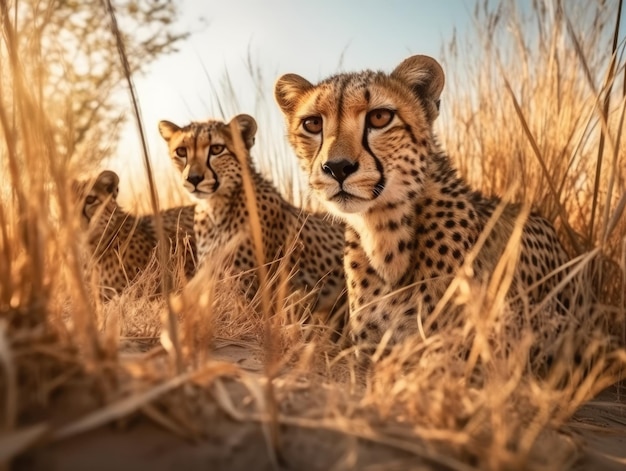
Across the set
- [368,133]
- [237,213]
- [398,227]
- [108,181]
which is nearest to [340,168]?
[368,133]

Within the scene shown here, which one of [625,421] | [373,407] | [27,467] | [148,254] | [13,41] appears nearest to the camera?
[27,467]

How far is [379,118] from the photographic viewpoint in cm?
225

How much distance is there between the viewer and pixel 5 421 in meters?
1.03

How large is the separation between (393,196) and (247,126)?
1857mm

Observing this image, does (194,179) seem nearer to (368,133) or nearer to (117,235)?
(117,235)

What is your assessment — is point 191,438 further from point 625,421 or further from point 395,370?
point 625,421

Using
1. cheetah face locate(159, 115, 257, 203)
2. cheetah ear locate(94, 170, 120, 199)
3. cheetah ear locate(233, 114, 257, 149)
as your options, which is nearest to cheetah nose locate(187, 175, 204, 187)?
cheetah face locate(159, 115, 257, 203)

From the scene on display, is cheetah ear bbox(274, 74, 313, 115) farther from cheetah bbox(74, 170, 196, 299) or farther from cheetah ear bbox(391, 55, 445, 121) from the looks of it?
cheetah bbox(74, 170, 196, 299)

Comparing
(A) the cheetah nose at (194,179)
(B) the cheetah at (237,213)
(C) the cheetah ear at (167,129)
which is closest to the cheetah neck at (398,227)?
(B) the cheetah at (237,213)

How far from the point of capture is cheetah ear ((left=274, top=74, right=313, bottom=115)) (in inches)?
101

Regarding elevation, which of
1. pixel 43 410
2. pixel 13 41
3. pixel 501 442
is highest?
pixel 13 41

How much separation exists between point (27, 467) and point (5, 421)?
74 millimetres

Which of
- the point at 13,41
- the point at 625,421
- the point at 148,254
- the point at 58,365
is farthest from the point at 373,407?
the point at 148,254

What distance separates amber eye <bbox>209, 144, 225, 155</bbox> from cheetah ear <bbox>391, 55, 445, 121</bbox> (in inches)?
58.9
